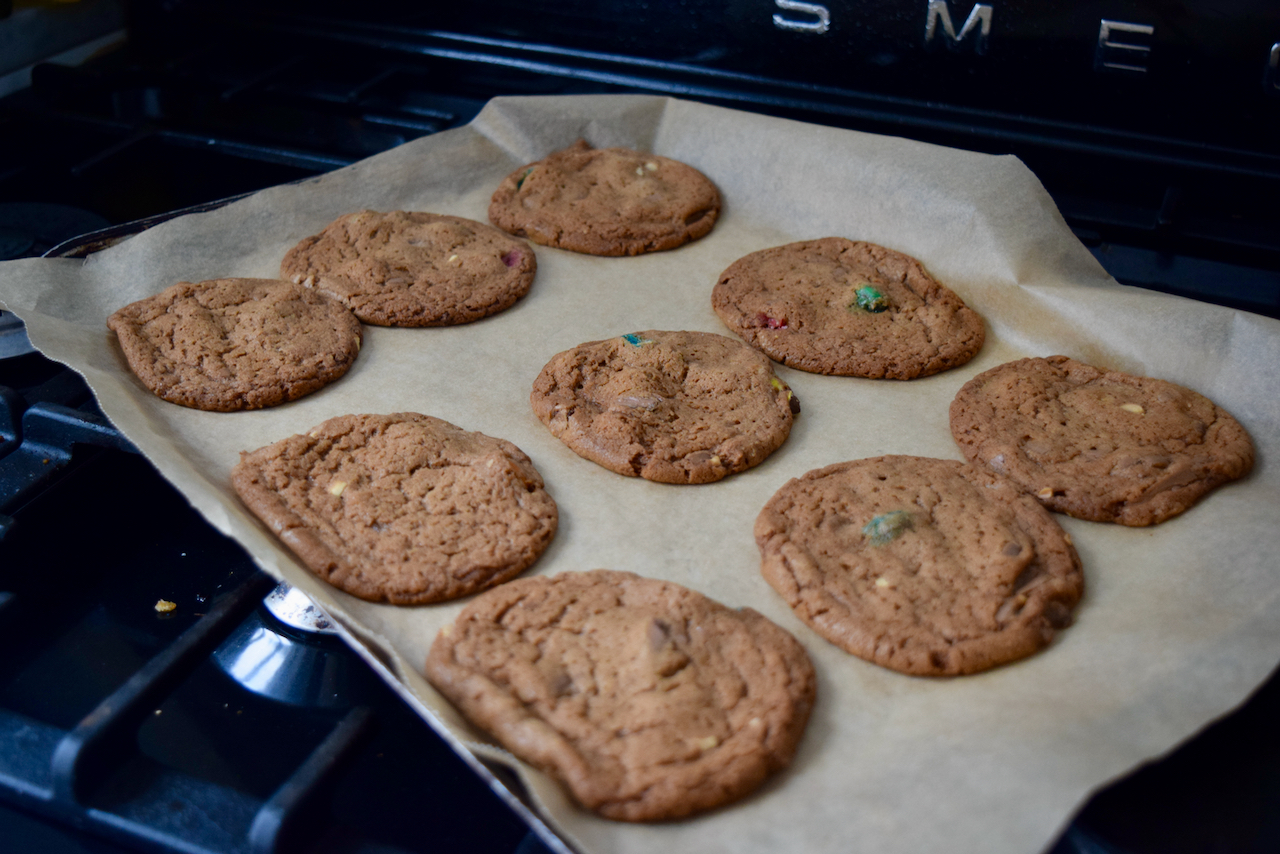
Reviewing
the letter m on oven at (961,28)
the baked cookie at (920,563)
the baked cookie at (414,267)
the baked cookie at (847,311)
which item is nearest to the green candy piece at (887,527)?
the baked cookie at (920,563)

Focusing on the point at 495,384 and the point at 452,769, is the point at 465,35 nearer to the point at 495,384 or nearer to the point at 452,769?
the point at 495,384

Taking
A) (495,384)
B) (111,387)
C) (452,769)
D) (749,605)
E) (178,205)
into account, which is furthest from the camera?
(178,205)

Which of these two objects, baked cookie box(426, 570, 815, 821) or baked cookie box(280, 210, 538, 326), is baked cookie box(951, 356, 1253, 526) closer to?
baked cookie box(426, 570, 815, 821)

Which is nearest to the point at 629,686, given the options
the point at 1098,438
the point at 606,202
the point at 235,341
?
the point at 1098,438

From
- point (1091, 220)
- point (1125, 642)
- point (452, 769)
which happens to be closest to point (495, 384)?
point (452, 769)

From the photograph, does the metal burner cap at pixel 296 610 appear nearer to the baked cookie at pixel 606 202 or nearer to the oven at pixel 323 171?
the oven at pixel 323 171

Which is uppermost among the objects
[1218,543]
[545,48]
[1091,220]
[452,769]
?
[545,48]

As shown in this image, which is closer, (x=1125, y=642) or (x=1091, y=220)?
(x=1125, y=642)
